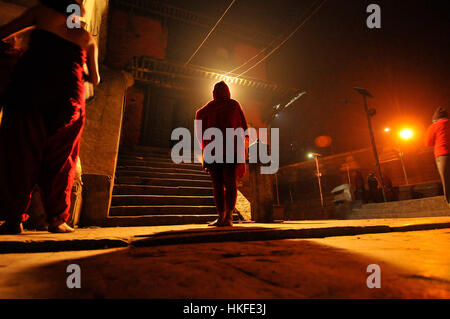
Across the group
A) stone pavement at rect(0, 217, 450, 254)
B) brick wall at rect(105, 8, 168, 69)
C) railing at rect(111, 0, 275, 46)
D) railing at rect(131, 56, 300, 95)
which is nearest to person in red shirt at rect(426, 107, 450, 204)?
stone pavement at rect(0, 217, 450, 254)

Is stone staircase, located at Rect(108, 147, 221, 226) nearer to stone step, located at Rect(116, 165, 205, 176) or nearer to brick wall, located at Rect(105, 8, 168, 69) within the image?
stone step, located at Rect(116, 165, 205, 176)

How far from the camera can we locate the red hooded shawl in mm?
3037

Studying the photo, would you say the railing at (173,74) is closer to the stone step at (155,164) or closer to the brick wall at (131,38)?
the brick wall at (131,38)

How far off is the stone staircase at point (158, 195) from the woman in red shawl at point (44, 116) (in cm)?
199

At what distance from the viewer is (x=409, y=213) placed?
20.4 ft

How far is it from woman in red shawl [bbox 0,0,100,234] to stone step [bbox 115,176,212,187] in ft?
11.1

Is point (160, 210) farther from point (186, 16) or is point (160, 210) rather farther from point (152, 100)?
point (186, 16)

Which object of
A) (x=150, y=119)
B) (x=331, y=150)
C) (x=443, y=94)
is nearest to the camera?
(x=150, y=119)

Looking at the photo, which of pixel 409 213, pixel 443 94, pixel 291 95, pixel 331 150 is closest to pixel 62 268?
pixel 409 213

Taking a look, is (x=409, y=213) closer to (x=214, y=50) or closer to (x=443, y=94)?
(x=214, y=50)

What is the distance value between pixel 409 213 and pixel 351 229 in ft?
18.5

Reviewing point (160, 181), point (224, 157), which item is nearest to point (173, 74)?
point (160, 181)

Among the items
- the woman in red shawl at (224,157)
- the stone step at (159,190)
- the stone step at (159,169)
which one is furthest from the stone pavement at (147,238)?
the stone step at (159,169)

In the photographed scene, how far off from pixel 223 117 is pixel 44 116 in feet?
6.52
